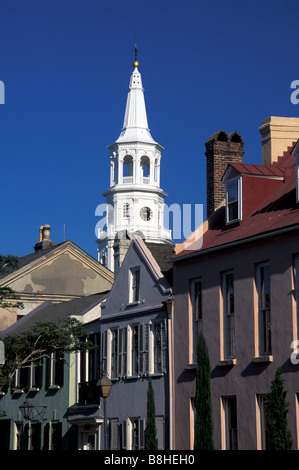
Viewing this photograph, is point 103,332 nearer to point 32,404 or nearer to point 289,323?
point 32,404

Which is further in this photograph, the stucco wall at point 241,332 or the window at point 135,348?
the window at point 135,348

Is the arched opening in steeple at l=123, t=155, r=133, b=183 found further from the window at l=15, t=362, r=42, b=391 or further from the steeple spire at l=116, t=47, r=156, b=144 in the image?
the window at l=15, t=362, r=42, b=391

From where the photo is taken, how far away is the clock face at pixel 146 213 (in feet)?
419

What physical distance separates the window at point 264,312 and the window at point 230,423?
7.38ft

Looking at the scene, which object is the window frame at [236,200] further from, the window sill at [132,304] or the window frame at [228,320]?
the window sill at [132,304]

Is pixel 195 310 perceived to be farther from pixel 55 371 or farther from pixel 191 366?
pixel 55 371

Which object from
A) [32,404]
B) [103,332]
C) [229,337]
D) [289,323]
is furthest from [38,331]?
[289,323]

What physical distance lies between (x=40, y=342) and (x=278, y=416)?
1499 centimetres

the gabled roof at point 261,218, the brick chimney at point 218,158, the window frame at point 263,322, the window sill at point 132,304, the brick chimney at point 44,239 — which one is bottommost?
the window frame at point 263,322

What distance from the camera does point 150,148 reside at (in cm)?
12431

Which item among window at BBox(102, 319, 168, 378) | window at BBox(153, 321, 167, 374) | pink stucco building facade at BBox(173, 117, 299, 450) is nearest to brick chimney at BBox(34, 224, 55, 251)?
window at BBox(102, 319, 168, 378)

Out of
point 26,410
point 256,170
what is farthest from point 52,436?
point 256,170

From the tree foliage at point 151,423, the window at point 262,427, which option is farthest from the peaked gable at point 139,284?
the window at point 262,427

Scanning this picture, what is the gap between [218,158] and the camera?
32531 mm
